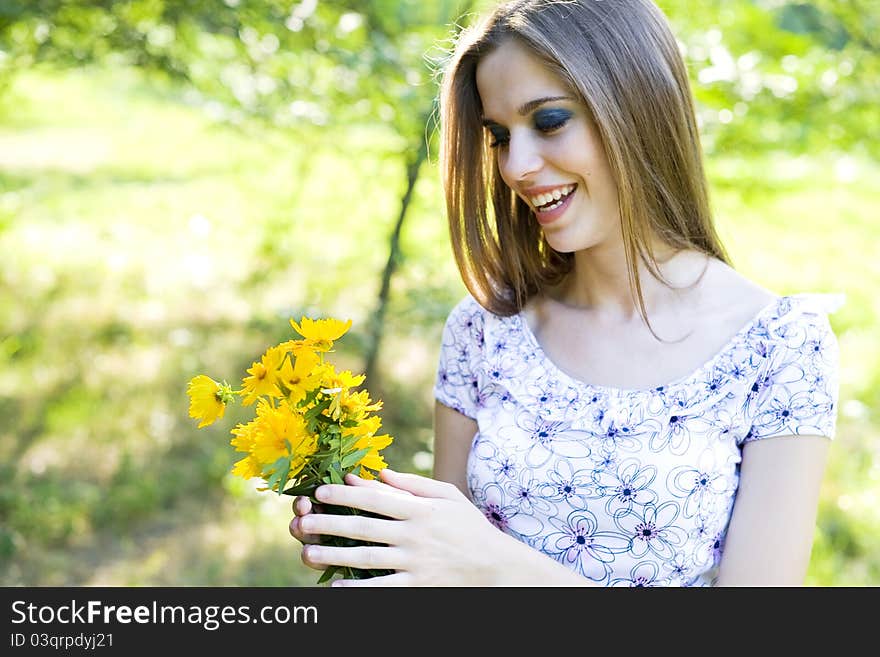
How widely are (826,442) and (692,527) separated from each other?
0.27m

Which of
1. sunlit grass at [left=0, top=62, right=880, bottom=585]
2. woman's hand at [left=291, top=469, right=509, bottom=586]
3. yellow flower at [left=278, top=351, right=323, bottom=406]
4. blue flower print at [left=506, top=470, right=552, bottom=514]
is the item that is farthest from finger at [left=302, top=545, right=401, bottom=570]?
sunlit grass at [left=0, top=62, right=880, bottom=585]

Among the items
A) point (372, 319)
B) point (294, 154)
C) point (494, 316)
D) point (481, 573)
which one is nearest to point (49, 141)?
point (294, 154)

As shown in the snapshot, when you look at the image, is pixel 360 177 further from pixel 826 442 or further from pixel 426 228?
pixel 826 442

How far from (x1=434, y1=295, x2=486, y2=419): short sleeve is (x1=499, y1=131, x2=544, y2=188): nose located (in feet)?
1.26

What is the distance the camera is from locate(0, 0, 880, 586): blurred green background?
3.17 meters

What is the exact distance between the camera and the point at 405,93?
3.05 m

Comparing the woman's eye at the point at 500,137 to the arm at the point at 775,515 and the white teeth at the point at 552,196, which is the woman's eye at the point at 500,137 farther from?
the arm at the point at 775,515

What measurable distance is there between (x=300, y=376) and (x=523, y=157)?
2.09 ft

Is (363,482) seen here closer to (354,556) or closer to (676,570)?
(354,556)

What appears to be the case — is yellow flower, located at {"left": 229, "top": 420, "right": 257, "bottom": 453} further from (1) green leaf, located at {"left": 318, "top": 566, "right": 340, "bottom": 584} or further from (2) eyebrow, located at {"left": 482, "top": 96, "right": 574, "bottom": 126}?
(2) eyebrow, located at {"left": 482, "top": 96, "right": 574, "bottom": 126}

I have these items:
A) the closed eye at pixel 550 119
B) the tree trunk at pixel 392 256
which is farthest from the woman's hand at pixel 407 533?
the tree trunk at pixel 392 256

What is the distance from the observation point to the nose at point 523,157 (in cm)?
171

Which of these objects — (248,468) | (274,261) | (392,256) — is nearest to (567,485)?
(248,468)

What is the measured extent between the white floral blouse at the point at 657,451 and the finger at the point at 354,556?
0.44 meters
